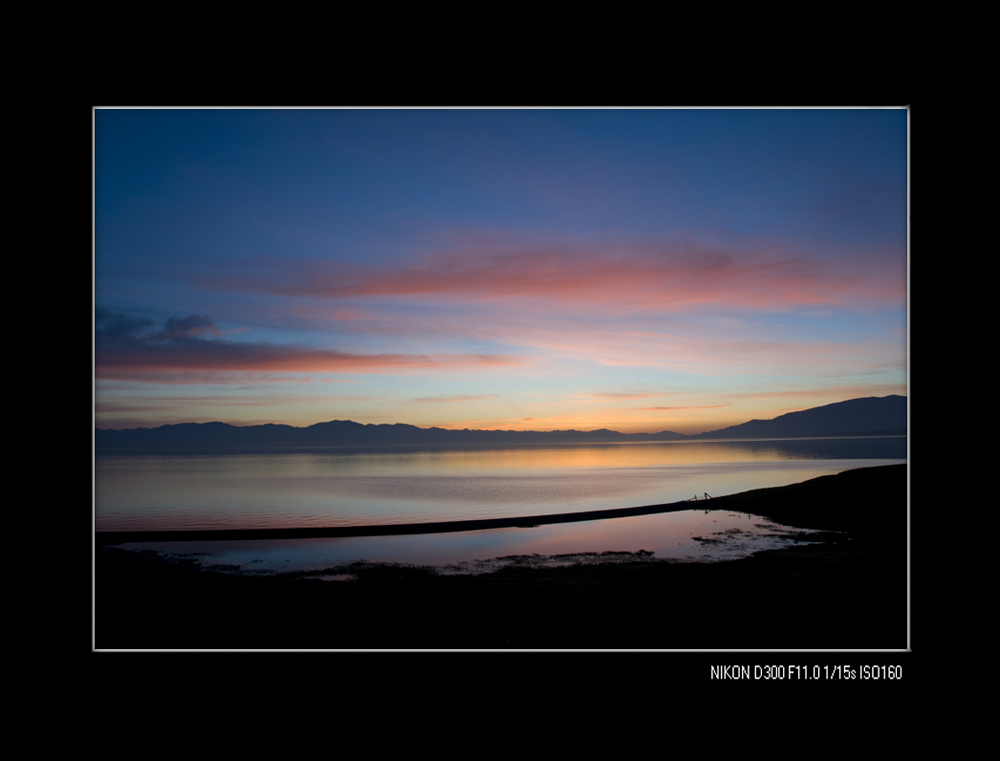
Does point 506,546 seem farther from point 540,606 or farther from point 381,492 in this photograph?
point 381,492

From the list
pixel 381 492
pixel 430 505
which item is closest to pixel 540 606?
pixel 430 505

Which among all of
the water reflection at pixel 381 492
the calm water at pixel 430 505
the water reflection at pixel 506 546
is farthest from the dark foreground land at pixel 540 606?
the water reflection at pixel 381 492

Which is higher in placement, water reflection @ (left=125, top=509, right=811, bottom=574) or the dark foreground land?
the dark foreground land

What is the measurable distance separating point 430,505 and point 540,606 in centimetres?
1066

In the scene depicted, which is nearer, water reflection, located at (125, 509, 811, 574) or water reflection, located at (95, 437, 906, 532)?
water reflection, located at (125, 509, 811, 574)

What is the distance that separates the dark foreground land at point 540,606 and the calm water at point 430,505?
38.4 inches

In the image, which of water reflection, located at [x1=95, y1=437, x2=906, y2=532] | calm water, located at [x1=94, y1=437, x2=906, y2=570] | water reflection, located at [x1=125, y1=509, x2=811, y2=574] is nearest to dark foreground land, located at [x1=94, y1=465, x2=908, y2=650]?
water reflection, located at [x1=125, y1=509, x2=811, y2=574]

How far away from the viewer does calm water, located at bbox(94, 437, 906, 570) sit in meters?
7.99

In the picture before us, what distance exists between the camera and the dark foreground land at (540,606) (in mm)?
4453

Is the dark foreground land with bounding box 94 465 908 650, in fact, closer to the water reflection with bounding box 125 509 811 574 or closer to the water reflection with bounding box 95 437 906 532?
the water reflection with bounding box 125 509 811 574

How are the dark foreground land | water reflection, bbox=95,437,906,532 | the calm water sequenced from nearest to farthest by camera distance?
1. the dark foreground land
2. the calm water
3. water reflection, bbox=95,437,906,532

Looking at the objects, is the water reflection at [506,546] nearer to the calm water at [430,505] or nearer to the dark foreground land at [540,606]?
the calm water at [430,505]

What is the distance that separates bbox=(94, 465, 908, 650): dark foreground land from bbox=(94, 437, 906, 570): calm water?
974 mm
